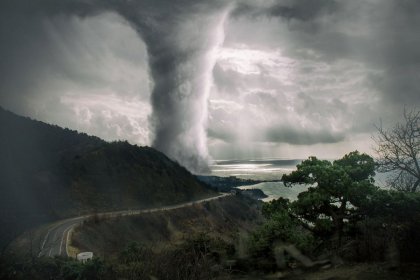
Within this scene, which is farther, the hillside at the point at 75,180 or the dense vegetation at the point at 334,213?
the hillside at the point at 75,180

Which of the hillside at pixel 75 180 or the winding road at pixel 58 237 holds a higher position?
the hillside at pixel 75 180

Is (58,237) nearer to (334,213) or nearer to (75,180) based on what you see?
(75,180)

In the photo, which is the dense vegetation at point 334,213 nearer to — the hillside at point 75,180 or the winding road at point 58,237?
the winding road at point 58,237

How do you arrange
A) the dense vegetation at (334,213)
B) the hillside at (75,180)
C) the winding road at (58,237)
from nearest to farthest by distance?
the dense vegetation at (334,213) < the winding road at (58,237) < the hillside at (75,180)

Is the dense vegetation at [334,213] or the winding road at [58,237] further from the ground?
the dense vegetation at [334,213]

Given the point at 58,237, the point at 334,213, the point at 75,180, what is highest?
the point at 334,213

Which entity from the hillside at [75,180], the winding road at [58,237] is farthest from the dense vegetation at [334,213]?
the hillside at [75,180]

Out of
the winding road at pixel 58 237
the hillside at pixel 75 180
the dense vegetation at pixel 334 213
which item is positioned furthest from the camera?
the hillside at pixel 75 180

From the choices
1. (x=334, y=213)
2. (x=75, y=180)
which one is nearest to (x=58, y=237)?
(x=75, y=180)

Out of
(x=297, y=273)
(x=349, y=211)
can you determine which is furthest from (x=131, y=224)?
(x=297, y=273)
